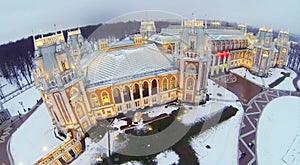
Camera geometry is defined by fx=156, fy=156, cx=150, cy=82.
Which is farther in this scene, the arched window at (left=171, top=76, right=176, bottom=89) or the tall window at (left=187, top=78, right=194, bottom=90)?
the arched window at (left=171, top=76, right=176, bottom=89)

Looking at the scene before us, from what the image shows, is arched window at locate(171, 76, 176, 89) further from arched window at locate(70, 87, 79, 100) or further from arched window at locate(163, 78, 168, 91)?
arched window at locate(70, 87, 79, 100)

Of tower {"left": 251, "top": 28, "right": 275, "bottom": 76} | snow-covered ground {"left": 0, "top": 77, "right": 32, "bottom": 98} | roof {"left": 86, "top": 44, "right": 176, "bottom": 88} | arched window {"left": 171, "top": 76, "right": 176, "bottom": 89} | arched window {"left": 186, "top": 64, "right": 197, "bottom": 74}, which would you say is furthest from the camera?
snow-covered ground {"left": 0, "top": 77, "right": 32, "bottom": 98}

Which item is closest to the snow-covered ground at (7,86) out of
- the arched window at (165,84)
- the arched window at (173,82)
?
the arched window at (165,84)

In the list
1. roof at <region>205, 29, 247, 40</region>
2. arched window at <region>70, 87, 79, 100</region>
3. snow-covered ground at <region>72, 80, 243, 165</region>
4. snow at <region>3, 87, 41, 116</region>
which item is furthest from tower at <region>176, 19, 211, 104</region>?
snow at <region>3, 87, 41, 116</region>

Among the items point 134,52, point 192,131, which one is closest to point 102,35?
point 134,52

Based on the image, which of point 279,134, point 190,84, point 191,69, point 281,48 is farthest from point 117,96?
point 281,48

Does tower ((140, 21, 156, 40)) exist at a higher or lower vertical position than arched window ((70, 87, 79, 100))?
higher

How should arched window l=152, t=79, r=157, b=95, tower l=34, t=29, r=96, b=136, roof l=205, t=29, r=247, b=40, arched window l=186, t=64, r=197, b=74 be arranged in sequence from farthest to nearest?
roof l=205, t=29, r=247, b=40
arched window l=152, t=79, r=157, b=95
arched window l=186, t=64, r=197, b=74
tower l=34, t=29, r=96, b=136

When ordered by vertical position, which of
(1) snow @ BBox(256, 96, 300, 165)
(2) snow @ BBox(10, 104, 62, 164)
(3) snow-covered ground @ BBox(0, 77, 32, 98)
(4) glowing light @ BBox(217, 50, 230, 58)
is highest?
(4) glowing light @ BBox(217, 50, 230, 58)
